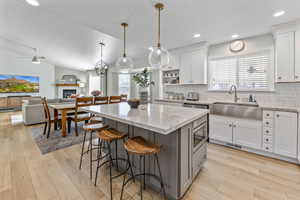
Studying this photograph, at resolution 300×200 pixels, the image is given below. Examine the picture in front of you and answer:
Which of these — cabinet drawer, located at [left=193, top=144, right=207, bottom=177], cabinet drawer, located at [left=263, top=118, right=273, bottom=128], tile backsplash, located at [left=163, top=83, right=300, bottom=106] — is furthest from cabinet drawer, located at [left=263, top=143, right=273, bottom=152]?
cabinet drawer, located at [left=193, top=144, right=207, bottom=177]

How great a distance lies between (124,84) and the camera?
6.73 metres

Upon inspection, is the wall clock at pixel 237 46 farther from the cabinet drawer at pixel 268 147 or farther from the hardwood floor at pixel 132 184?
the hardwood floor at pixel 132 184

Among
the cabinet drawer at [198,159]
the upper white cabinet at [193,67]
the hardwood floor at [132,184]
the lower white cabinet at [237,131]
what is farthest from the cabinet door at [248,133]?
the upper white cabinet at [193,67]

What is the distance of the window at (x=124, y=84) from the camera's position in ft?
21.6

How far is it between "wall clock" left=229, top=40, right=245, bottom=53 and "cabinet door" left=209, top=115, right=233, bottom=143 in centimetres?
179

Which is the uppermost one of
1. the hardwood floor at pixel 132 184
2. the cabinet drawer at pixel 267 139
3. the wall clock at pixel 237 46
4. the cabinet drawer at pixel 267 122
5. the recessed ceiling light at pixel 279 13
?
the recessed ceiling light at pixel 279 13

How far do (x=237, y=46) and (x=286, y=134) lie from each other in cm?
217

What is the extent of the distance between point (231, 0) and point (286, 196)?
266 centimetres

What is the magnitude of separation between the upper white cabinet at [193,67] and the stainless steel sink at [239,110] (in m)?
0.87

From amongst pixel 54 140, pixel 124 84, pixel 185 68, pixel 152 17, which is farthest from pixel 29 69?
pixel 185 68

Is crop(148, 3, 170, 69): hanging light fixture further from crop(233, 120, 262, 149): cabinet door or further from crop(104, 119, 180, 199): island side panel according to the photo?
crop(233, 120, 262, 149): cabinet door

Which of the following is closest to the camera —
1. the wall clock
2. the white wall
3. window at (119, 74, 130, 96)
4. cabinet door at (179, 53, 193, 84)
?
the wall clock

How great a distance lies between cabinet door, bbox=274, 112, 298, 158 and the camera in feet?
7.11

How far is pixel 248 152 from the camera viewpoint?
2.60 metres
